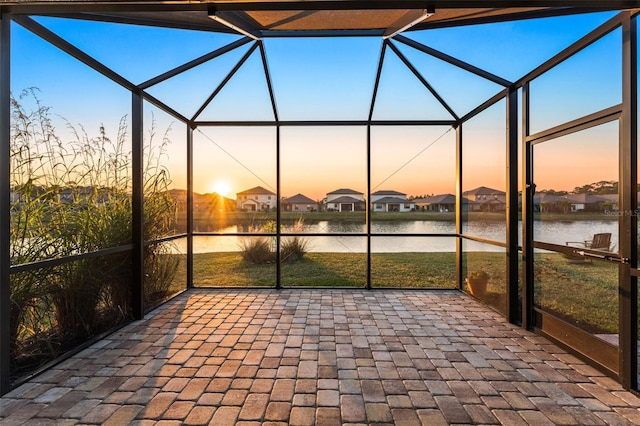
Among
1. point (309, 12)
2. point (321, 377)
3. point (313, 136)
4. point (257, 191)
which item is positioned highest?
point (309, 12)

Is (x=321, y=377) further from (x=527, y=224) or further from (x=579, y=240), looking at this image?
(x=527, y=224)

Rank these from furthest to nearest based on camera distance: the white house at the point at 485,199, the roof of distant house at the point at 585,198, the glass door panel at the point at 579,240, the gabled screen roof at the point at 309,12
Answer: the white house at the point at 485,199, the roof of distant house at the point at 585,198, the glass door panel at the point at 579,240, the gabled screen roof at the point at 309,12

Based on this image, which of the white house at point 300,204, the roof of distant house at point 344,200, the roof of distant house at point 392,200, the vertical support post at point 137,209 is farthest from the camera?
the roof of distant house at point 344,200

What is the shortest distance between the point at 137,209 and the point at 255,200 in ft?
12.1

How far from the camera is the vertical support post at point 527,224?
146 inches

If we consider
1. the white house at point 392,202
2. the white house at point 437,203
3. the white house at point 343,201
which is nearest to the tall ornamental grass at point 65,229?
the white house at point 343,201

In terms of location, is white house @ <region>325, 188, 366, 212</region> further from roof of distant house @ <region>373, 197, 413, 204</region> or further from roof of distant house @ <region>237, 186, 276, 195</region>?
roof of distant house @ <region>237, 186, 276, 195</region>

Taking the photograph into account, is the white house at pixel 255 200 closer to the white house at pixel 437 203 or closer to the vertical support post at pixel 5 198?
the white house at pixel 437 203

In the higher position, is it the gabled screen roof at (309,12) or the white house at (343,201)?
the gabled screen roof at (309,12)

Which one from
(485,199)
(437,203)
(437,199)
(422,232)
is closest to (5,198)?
(422,232)

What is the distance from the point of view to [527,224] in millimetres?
3736

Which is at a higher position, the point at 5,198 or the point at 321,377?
the point at 5,198

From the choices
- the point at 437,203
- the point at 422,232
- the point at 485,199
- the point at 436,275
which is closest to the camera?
the point at 485,199

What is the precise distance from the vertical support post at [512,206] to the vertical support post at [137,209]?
4386 millimetres
